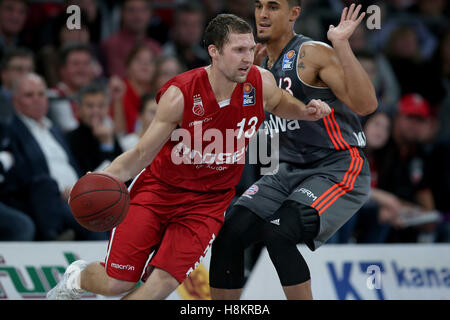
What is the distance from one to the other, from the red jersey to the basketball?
1.59ft

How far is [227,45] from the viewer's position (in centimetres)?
448

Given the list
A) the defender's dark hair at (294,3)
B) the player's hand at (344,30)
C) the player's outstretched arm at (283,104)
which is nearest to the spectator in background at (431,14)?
the defender's dark hair at (294,3)

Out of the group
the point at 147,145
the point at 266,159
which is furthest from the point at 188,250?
the point at 266,159

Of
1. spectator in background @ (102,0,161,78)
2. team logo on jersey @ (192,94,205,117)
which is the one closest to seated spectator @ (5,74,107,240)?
spectator in background @ (102,0,161,78)

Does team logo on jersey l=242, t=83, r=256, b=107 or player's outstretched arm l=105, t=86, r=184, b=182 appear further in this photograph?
team logo on jersey l=242, t=83, r=256, b=107

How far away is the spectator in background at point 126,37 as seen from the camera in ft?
28.2

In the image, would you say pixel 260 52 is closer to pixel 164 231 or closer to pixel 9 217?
pixel 164 231

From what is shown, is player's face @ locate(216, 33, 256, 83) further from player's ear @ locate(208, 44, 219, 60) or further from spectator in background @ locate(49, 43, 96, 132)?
spectator in background @ locate(49, 43, 96, 132)

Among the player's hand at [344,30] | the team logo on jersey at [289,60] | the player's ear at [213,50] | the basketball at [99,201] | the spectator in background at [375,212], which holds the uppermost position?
the player's hand at [344,30]

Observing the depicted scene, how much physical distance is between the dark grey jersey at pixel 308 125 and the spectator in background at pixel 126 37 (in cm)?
392

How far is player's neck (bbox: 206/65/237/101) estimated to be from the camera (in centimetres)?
459

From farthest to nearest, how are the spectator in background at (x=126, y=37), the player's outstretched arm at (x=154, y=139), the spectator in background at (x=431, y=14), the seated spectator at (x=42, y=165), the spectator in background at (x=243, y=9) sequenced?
the spectator in background at (x=431, y=14), the spectator in background at (x=243, y=9), the spectator in background at (x=126, y=37), the seated spectator at (x=42, y=165), the player's outstretched arm at (x=154, y=139)

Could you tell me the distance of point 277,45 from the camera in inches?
200

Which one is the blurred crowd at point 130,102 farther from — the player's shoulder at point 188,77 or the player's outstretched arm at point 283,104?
the player's shoulder at point 188,77
